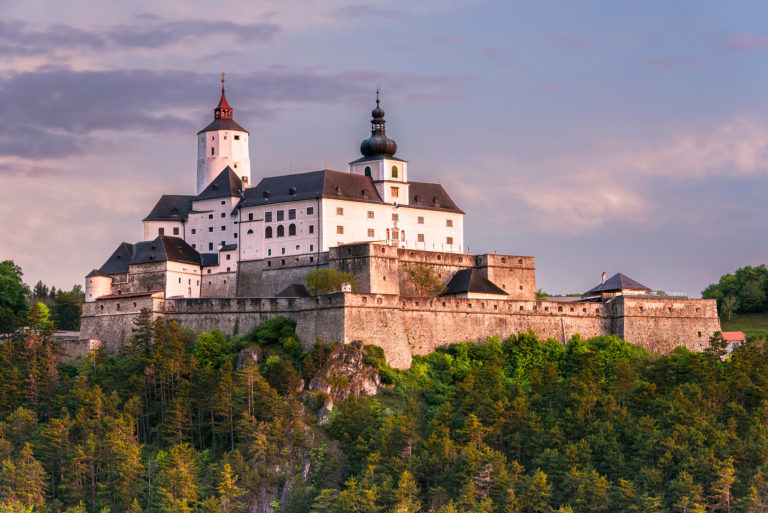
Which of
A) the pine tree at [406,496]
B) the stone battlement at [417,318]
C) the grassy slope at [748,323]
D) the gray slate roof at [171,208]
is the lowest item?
the pine tree at [406,496]

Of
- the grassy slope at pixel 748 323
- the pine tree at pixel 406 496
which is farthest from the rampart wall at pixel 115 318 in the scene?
the grassy slope at pixel 748 323

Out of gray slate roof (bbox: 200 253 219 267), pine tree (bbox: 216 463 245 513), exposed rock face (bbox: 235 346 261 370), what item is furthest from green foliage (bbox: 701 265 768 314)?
pine tree (bbox: 216 463 245 513)

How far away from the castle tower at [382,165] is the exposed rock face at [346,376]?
14771 millimetres

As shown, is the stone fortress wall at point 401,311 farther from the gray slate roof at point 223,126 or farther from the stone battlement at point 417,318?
the gray slate roof at point 223,126

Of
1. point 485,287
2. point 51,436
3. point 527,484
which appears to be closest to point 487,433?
point 527,484

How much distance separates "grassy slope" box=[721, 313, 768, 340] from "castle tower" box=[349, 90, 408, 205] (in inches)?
1158

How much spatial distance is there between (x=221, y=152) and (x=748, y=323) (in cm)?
4071

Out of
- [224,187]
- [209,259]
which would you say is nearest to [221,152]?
[224,187]

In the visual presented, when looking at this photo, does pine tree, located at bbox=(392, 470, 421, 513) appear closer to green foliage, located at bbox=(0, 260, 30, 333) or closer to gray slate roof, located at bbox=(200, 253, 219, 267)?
gray slate roof, located at bbox=(200, 253, 219, 267)

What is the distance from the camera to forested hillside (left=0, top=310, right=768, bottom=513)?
216 feet

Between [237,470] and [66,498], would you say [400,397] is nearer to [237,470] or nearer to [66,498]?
[237,470]

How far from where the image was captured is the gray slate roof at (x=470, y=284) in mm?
84500

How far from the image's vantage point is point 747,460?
65.4 m

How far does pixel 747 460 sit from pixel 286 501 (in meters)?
22.1
